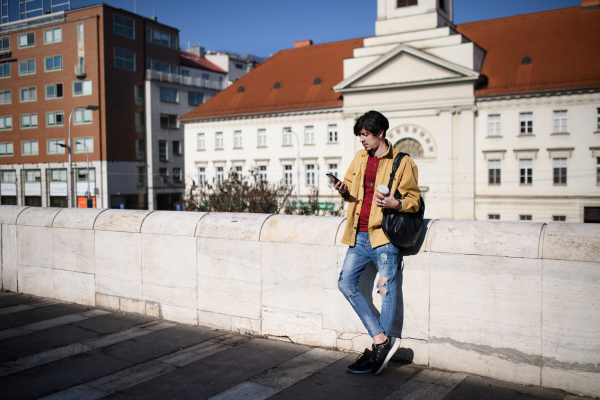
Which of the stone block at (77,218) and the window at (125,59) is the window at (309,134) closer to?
the window at (125,59)

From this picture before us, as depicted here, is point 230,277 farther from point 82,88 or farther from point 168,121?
point 168,121

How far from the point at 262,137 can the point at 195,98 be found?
23.3 meters

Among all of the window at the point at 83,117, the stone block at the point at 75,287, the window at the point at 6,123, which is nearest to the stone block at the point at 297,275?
the stone block at the point at 75,287

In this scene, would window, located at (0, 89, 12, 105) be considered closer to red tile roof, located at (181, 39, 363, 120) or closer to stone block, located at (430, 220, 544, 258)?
red tile roof, located at (181, 39, 363, 120)

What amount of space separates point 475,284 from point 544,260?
59cm

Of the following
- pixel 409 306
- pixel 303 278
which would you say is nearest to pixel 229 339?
pixel 303 278

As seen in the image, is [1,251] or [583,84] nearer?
[1,251]

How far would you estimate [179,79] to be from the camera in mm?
72688

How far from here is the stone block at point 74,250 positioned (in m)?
7.50

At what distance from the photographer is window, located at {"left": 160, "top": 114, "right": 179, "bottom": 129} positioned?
7088cm

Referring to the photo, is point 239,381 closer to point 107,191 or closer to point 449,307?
point 449,307

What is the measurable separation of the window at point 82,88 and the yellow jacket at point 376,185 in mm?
64475

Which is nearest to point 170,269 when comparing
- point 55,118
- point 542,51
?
point 542,51

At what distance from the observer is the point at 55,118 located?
67.2 meters
